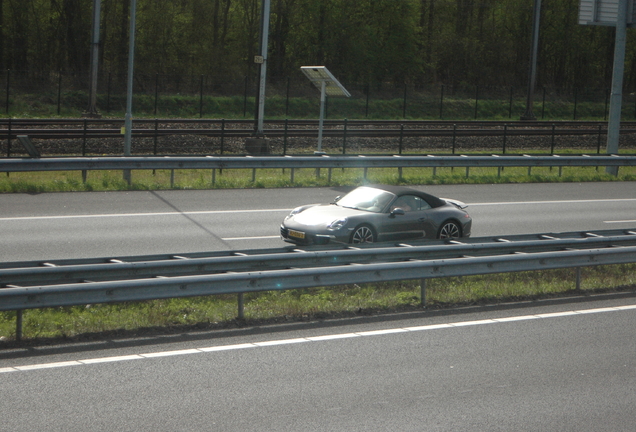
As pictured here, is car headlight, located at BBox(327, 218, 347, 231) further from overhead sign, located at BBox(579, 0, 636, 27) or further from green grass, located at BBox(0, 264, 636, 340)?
overhead sign, located at BBox(579, 0, 636, 27)

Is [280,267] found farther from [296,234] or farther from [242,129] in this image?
[242,129]

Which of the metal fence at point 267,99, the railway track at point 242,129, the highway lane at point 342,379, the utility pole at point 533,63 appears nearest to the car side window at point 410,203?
the highway lane at point 342,379

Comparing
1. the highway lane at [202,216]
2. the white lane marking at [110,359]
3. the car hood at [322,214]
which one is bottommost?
the white lane marking at [110,359]

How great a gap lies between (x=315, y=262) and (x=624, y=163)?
17.9 m

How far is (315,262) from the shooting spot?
10227mm

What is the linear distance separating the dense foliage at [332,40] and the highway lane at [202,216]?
1143 inches

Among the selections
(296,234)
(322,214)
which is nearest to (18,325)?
(296,234)

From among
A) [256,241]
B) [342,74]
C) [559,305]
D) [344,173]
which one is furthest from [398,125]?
[559,305]

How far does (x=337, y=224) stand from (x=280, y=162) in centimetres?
807

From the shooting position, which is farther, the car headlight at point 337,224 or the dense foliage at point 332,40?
the dense foliage at point 332,40

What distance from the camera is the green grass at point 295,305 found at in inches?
338

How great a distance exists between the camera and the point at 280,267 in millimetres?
10016

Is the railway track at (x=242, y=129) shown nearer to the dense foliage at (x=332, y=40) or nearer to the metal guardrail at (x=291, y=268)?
the dense foliage at (x=332, y=40)

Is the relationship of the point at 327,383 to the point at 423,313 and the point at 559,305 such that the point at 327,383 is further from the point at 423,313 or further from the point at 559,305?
the point at 559,305
